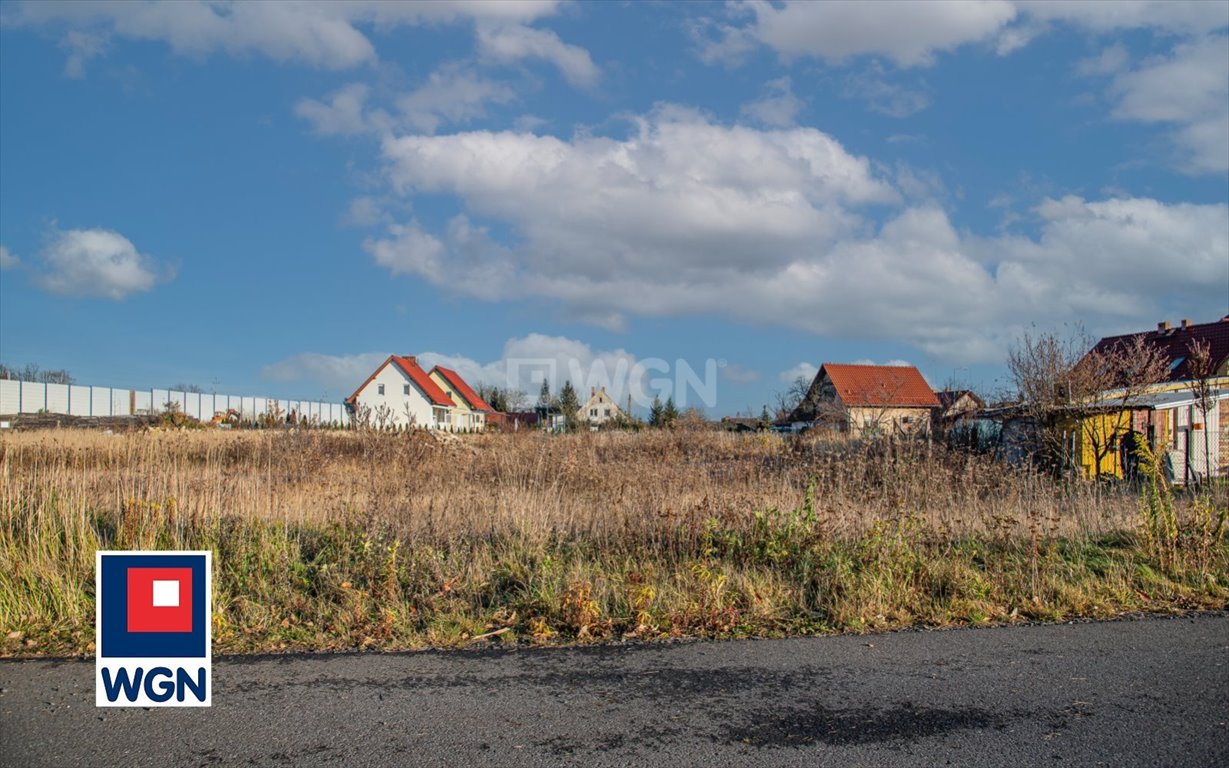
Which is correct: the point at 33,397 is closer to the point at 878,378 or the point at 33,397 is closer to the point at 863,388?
the point at 863,388

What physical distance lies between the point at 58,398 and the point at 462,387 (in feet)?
126

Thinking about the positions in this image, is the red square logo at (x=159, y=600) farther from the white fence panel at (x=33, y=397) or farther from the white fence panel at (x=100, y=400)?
the white fence panel at (x=100, y=400)

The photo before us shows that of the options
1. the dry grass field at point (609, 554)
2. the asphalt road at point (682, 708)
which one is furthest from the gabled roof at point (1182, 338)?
the asphalt road at point (682, 708)

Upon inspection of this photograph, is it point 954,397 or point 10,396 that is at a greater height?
point 10,396

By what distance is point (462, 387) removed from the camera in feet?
270

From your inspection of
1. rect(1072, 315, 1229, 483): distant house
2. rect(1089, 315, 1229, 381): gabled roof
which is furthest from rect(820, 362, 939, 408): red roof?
rect(1072, 315, 1229, 483): distant house

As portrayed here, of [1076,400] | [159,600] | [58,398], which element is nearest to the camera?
[159,600]

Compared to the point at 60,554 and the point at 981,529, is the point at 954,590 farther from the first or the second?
the point at 60,554

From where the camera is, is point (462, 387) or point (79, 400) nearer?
point (79, 400)

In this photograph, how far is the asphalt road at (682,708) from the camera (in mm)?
4418

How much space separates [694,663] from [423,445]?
43.8ft

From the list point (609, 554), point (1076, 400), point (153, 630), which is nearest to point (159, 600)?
point (153, 630)

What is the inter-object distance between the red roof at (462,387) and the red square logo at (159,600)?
73.8 meters

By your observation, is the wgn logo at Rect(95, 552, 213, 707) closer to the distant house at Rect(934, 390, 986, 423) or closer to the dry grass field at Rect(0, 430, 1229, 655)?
the dry grass field at Rect(0, 430, 1229, 655)
